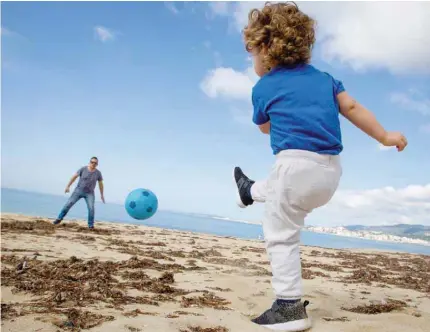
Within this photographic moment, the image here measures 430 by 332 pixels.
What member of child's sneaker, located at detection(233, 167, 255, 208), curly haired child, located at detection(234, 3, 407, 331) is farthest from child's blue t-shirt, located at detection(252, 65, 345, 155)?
child's sneaker, located at detection(233, 167, 255, 208)

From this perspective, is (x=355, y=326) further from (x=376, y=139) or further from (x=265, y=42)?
(x=265, y=42)

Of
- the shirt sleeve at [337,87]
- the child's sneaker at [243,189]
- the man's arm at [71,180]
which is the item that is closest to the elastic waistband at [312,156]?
the shirt sleeve at [337,87]

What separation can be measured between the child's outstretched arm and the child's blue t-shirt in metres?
0.07

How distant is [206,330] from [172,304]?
916 millimetres

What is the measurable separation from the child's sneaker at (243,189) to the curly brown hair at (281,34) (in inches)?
43.2

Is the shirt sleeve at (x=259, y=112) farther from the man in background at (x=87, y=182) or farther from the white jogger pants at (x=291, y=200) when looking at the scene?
the man in background at (x=87, y=182)

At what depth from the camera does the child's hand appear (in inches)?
118

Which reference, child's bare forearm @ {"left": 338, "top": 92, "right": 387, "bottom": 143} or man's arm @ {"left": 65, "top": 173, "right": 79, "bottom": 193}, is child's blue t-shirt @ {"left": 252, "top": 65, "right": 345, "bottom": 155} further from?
man's arm @ {"left": 65, "top": 173, "right": 79, "bottom": 193}

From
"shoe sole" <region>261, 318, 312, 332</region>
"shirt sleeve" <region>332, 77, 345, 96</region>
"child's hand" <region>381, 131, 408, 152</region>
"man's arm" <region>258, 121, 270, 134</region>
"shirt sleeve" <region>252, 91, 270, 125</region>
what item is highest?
"shirt sleeve" <region>332, 77, 345, 96</region>

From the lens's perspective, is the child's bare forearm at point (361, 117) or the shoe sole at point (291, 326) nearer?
the shoe sole at point (291, 326)

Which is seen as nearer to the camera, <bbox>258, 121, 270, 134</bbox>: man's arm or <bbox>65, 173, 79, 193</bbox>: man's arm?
<bbox>258, 121, 270, 134</bbox>: man's arm

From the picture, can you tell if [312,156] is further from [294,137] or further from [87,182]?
[87,182]

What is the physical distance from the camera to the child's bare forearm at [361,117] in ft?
9.93

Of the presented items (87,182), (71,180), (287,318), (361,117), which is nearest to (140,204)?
(87,182)
